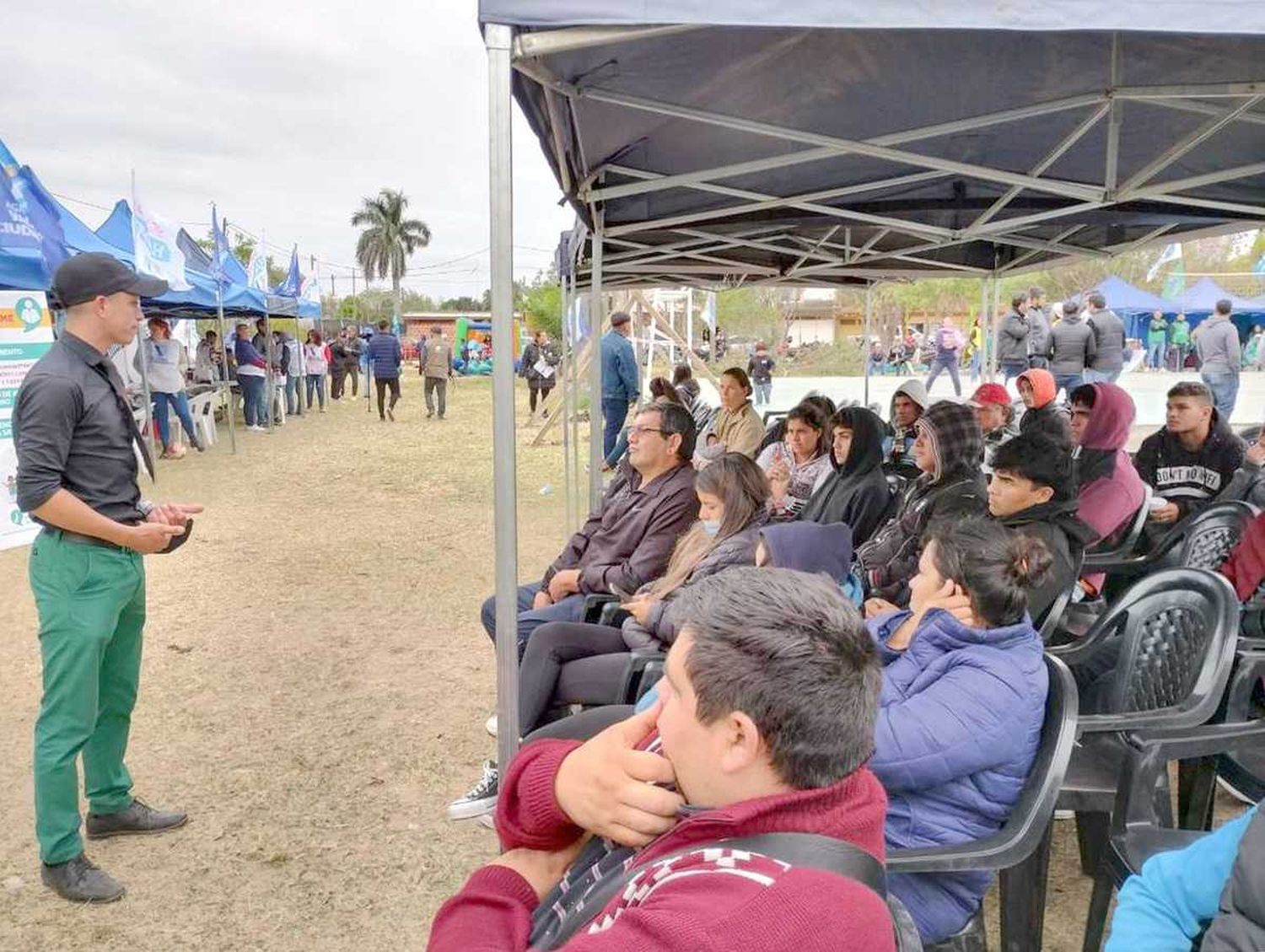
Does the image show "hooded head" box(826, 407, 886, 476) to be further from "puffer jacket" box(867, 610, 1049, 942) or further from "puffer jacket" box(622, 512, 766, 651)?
"puffer jacket" box(867, 610, 1049, 942)

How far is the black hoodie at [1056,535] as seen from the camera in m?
3.06

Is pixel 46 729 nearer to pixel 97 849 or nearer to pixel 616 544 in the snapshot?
pixel 97 849

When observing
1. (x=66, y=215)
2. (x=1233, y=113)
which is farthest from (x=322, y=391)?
(x=1233, y=113)

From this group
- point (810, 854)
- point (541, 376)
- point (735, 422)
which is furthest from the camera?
point (541, 376)

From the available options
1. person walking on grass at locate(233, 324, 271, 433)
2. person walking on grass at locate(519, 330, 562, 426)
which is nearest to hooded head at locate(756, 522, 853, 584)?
person walking on grass at locate(519, 330, 562, 426)

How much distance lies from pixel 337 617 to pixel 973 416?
3.81 meters

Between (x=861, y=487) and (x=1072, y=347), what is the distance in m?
8.11

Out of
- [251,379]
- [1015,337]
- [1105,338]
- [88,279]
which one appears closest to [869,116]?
[88,279]

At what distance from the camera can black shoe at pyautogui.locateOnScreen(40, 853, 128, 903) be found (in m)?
2.72

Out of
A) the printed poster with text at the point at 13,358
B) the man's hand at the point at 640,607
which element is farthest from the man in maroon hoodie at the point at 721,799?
the printed poster with text at the point at 13,358

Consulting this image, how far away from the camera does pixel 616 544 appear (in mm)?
3834

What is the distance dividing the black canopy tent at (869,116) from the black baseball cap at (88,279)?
4.31 feet

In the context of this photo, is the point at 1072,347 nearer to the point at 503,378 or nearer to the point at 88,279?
the point at 503,378

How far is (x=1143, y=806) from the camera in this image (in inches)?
84.6
